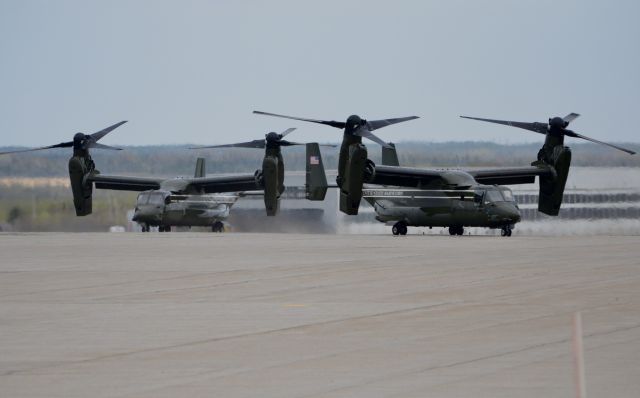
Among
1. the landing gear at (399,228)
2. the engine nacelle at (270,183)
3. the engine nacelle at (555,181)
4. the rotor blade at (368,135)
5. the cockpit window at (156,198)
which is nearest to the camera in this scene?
the rotor blade at (368,135)

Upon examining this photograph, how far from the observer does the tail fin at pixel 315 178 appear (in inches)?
2082

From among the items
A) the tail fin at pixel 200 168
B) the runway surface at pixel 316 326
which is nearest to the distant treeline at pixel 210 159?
the tail fin at pixel 200 168

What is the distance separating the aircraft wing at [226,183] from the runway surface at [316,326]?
2414 cm

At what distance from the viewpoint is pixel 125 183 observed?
6003cm

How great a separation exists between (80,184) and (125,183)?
3.57 metres

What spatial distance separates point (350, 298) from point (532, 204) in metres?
43.2

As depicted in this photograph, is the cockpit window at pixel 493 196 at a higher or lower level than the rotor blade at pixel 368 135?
lower

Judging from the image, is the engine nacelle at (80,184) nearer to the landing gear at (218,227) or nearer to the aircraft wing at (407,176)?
the landing gear at (218,227)

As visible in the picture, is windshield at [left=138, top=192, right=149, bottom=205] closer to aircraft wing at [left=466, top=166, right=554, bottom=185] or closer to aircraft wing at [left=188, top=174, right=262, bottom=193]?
aircraft wing at [left=188, top=174, right=262, bottom=193]

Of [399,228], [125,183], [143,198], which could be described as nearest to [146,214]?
[143,198]

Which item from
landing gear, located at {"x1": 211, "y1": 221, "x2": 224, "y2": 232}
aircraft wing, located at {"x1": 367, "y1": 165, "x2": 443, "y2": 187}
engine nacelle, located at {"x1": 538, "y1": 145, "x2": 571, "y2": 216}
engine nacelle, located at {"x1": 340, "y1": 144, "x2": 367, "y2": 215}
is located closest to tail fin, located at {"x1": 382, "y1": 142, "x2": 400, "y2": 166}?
aircraft wing, located at {"x1": 367, "y1": 165, "x2": 443, "y2": 187}

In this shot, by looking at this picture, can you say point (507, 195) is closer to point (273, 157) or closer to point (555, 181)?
point (555, 181)

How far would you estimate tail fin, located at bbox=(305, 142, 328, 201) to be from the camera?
173 feet

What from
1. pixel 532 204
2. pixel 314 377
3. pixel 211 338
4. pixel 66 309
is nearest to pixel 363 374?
pixel 314 377
